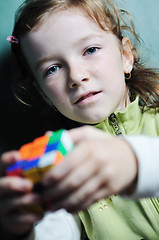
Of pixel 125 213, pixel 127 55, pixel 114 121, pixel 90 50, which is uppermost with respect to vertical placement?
pixel 90 50

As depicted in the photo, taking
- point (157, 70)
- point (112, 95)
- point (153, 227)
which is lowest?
point (153, 227)

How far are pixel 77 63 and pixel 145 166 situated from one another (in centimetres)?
40

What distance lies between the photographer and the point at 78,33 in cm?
75

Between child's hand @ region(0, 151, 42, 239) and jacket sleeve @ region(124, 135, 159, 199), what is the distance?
0.54 ft

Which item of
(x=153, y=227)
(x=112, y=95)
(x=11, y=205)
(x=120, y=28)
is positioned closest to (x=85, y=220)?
(x=153, y=227)

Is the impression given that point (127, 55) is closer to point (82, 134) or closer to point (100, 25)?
point (100, 25)

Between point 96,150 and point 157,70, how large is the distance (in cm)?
73

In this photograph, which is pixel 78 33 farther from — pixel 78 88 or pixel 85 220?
pixel 85 220

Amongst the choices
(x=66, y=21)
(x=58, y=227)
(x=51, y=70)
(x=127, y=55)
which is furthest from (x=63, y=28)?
Answer: (x=58, y=227)

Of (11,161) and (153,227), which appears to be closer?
(11,161)

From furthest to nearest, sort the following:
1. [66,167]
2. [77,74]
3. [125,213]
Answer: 1. [125,213]
2. [77,74]
3. [66,167]

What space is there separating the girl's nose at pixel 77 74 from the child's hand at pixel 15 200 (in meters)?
0.37

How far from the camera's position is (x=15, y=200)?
1.29 ft

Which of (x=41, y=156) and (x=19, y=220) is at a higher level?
(x=41, y=156)
